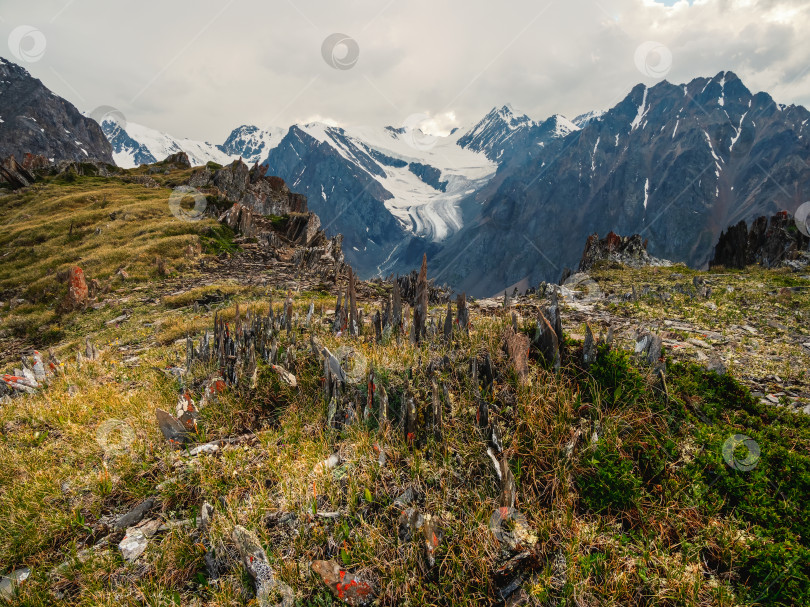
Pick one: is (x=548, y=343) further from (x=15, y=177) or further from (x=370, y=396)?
(x=15, y=177)

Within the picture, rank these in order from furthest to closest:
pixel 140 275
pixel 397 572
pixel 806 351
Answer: pixel 140 275 < pixel 806 351 < pixel 397 572

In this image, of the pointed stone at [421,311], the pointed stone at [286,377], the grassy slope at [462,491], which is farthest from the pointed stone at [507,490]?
the pointed stone at [286,377]

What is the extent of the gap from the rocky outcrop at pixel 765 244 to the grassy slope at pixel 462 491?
97.7 ft

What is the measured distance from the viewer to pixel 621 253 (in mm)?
40312

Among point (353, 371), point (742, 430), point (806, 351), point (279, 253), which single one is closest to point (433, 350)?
point (353, 371)

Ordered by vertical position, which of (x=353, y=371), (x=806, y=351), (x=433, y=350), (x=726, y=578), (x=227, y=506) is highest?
(x=806, y=351)

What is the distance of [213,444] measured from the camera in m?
4.67

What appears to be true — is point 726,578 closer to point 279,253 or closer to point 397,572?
point 397,572

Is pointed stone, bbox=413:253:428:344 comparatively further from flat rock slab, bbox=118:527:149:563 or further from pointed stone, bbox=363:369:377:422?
flat rock slab, bbox=118:527:149:563

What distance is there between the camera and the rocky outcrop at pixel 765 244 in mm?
27141

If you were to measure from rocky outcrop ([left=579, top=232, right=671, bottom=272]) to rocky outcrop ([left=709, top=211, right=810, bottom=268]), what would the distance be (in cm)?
585

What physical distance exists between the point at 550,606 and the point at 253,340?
570cm

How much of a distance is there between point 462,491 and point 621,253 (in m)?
44.0

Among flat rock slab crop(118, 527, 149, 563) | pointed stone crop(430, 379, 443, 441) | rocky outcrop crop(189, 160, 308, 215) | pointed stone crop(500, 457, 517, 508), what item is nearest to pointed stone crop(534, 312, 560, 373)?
pointed stone crop(430, 379, 443, 441)
